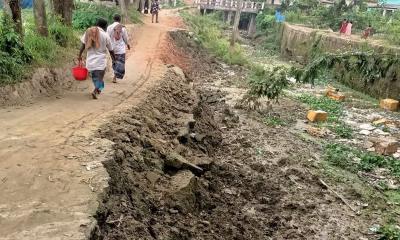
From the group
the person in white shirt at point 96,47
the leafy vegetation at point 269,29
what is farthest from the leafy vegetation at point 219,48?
the person in white shirt at point 96,47

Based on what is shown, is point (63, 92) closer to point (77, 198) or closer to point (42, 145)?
point (42, 145)

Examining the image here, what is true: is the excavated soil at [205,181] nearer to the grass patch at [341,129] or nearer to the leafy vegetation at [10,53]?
the grass patch at [341,129]

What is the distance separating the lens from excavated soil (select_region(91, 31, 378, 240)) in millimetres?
5379

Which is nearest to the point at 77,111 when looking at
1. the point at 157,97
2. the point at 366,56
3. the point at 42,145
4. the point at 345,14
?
the point at 42,145

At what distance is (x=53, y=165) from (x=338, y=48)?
20546 millimetres

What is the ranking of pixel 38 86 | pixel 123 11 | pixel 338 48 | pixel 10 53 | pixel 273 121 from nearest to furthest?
pixel 10 53, pixel 38 86, pixel 273 121, pixel 123 11, pixel 338 48

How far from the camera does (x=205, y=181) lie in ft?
24.6

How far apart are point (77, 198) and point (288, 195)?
4900 millimetres

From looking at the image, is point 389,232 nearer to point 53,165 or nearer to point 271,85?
point 53,165

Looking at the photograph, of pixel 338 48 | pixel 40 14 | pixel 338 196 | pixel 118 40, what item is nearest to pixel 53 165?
pixel 338 196

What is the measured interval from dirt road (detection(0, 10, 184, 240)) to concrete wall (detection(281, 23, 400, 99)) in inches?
490

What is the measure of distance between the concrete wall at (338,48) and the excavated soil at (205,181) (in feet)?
25.0

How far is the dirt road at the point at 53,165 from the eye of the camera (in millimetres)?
4125

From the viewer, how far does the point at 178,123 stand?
9203 millimetres
